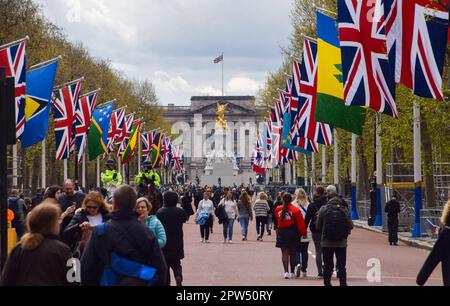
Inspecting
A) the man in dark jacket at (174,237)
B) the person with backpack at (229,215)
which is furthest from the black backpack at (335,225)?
the person with backpack at (229,215)

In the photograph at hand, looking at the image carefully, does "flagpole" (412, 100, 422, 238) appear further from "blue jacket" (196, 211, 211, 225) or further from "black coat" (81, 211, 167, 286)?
"black coat" (81, 211, 167, 286)

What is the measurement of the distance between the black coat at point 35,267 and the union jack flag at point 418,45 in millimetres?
12113

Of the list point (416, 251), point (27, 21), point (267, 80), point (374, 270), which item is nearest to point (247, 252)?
point (416, 251)

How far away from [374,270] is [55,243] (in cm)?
1426

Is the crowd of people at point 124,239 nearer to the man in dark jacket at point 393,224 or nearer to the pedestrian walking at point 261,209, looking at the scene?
the man in dark jacket at point 393,224

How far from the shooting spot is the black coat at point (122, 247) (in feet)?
31.2

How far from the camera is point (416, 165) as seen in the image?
35.4m

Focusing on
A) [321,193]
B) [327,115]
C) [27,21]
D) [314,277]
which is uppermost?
[27,21]

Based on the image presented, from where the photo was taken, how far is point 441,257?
11.6 meters

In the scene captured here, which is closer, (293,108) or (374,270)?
(374,270)

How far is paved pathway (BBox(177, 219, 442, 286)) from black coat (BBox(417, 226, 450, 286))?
25.2 feet

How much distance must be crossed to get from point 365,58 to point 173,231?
10027 millimetres

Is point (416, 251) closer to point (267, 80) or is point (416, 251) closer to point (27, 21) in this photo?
point (27, 21)

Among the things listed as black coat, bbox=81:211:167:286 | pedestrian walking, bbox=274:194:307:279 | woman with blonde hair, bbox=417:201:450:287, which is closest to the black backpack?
pedestrian walking, bbox=274:194:307:279
